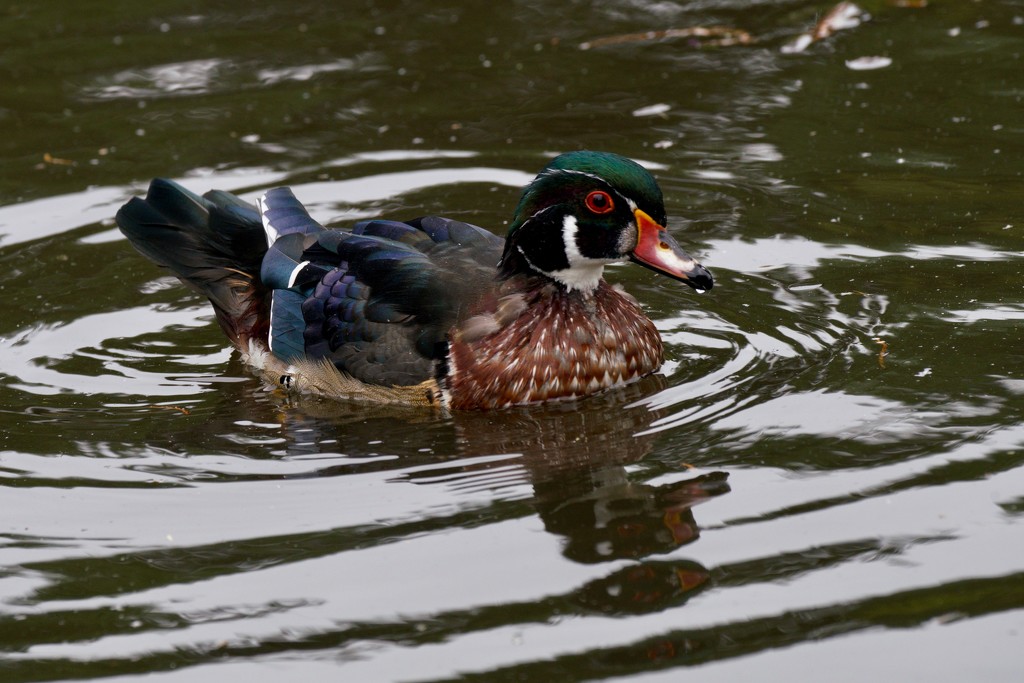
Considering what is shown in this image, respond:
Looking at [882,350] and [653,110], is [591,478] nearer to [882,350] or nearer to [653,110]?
[882,350]

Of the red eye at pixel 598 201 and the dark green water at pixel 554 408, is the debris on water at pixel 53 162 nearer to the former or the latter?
the dark green water at pixel 554 408

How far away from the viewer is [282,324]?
8078mm

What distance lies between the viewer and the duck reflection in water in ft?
17.5

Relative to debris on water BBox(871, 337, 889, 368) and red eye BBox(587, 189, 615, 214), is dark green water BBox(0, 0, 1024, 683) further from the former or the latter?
red eye BBox(587, 189, 615, 214)

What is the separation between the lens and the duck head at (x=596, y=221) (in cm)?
717

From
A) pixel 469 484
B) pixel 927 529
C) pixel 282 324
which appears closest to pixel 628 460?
pixel 469 484

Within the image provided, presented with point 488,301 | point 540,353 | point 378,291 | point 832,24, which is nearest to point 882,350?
point 540,353

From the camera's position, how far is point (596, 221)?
7.28 metres

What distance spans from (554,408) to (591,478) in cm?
111

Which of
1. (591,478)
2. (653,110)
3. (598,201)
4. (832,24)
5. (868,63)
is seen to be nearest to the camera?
(591,478)

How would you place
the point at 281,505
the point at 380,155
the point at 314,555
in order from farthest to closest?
the point at 380,155, the point at 281,505, the point at 314,555

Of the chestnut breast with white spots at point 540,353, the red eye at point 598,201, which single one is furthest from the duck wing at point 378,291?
the red eye at point 598,201

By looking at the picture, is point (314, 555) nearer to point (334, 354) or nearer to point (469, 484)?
point (469, 484)

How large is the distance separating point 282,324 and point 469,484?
86.5 inches
